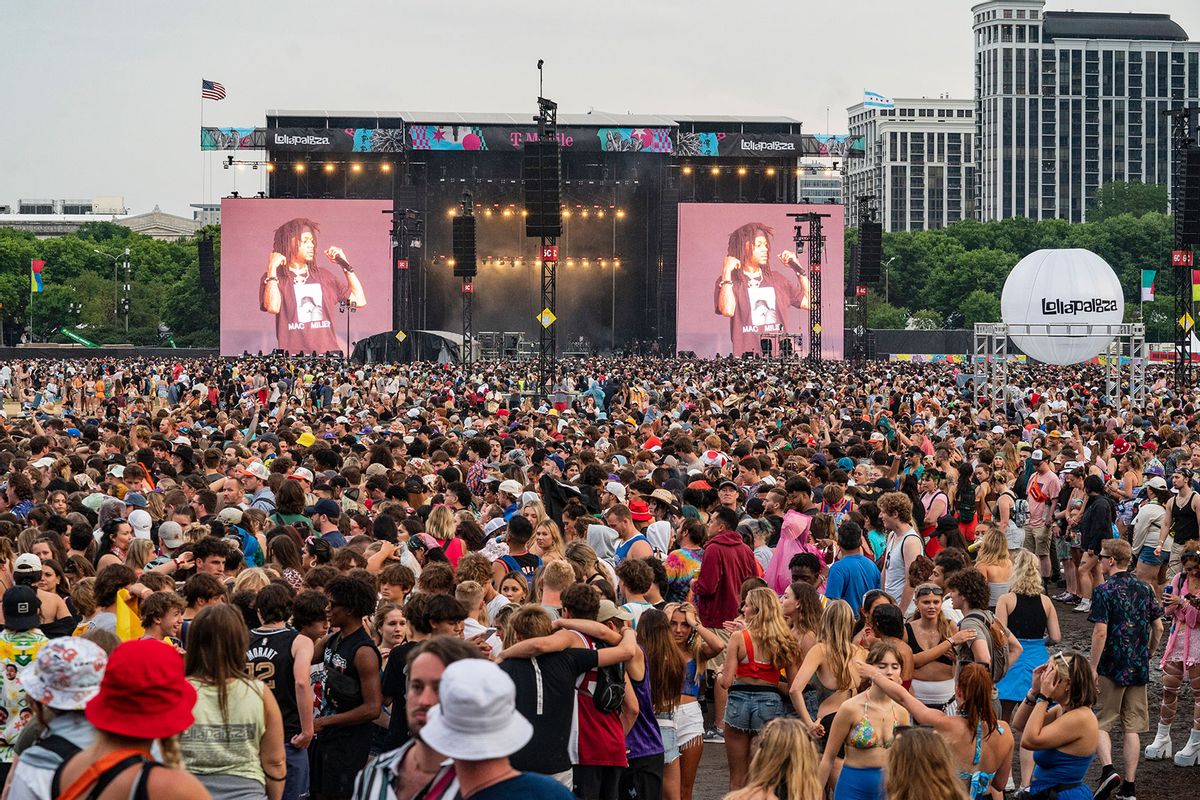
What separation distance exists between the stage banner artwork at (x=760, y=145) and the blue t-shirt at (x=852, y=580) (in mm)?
62012

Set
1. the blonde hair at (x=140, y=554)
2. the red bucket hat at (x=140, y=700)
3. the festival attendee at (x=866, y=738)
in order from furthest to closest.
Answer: the blonde hair at (x=140, y=554) < the festival attendee at (x=866, y=738) < the red bucket hat at (x=140, y=700)

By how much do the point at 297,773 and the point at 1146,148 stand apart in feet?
664

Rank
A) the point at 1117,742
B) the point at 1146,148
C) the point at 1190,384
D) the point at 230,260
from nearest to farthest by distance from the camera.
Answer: the point at 1117,742, the point at 1190,384, the point at 230,260, the point at 1146,148

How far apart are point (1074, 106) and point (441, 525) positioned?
7713 inches

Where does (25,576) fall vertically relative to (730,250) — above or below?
below

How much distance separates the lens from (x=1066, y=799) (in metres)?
6.52

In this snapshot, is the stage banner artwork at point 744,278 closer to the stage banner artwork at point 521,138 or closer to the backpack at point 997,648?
the stage banner artwork at point 521,138

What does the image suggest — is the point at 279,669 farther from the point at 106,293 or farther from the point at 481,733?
the point at 106,293

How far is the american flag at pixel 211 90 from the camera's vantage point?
2886 inches

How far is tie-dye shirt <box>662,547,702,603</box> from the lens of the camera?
368 inches

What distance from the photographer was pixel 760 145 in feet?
232

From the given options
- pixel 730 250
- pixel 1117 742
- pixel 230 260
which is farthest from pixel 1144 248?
pixel 1117 742

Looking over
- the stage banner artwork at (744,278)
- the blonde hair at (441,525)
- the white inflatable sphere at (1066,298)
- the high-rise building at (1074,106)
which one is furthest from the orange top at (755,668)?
the high-rise building at (1074,106)

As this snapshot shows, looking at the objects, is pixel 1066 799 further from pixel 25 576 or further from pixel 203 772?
pixel 25 576
